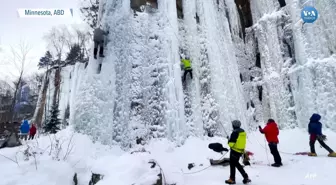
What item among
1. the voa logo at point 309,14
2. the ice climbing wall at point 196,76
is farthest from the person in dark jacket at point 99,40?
the voa logo at point 309,14

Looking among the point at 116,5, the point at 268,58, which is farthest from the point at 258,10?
the point at 116,5

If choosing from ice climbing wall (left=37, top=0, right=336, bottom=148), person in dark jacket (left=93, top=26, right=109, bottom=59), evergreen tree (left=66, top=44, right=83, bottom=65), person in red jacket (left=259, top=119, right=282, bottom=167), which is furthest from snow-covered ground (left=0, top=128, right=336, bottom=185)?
evergreen tree (left=66, top=44, right=83, bottom=65)

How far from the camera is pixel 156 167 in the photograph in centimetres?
468

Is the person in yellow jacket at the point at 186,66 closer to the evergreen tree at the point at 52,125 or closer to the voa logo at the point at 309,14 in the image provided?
the voa logo at the point at 309,14

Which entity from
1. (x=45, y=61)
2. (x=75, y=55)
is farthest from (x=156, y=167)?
(x=45, y=61)

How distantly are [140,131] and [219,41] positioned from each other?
5305 mm

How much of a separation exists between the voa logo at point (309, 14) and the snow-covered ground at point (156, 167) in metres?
4.44

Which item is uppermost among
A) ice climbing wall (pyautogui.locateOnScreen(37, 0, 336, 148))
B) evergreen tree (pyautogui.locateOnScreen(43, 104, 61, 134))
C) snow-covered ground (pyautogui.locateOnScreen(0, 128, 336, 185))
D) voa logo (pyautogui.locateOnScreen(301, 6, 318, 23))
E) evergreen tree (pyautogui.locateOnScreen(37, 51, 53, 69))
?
evergreen tree (pyautogui.locateOnScreen(37, 51, 53, 69))

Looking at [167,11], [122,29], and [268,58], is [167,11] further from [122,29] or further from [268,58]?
[268,58]

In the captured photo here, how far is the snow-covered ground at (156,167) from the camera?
4.76 meters

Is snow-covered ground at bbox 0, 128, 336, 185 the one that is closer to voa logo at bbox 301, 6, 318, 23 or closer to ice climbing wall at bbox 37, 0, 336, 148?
ice climbing wall at bbox 37, 0, 336, 148

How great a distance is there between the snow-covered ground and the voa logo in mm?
4439

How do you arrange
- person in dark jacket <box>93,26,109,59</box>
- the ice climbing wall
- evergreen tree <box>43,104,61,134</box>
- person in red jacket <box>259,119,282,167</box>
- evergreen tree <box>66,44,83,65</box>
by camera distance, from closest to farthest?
person in red jacket <box>259,119,282,167</box> → the ice climbing wall → person in dark jacket <box>93,26,109,59</box> → evergreen tree <box>43,104,61,134</box> → evergreen tree <box>66,44,83,65</box>

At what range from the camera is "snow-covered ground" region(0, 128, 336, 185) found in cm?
476
